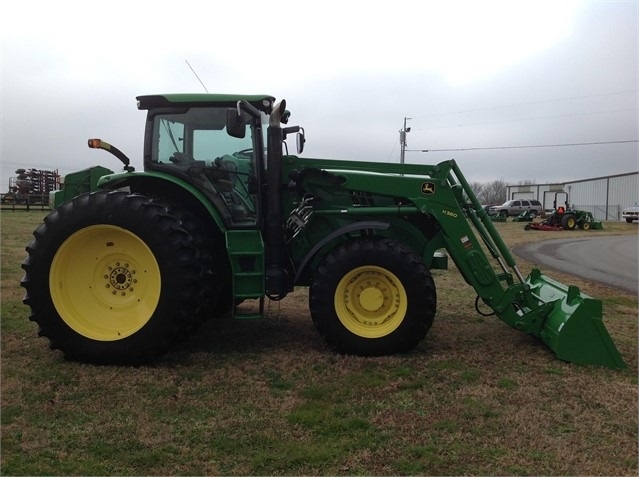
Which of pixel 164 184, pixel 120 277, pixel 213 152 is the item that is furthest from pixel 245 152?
pixel 120 277

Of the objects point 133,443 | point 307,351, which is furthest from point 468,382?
point 133,443

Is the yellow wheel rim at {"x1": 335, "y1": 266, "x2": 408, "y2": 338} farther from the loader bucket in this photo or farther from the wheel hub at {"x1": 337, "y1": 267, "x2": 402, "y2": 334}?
the loader bucket

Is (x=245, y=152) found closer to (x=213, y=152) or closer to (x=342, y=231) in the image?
(x=213, y=152)

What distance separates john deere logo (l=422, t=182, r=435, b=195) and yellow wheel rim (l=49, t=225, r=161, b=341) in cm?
263

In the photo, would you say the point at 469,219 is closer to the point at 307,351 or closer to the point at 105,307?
the point at 307,351

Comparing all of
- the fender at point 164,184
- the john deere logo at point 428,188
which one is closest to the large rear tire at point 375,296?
the john deere logo at point 428,188

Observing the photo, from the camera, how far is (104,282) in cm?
473

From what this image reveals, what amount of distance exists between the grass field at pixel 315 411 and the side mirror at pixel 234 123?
2035mm

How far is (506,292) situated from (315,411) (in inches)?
94.2

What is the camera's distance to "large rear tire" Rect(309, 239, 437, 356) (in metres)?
4.68

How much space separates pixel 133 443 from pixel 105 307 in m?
1.89

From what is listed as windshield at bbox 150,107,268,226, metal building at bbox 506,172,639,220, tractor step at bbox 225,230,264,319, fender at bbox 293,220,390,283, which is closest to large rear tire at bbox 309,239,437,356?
fender at bbox 293,220,390,283

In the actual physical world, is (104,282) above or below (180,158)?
below

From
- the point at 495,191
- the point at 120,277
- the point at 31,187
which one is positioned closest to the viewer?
the point at 120,277
